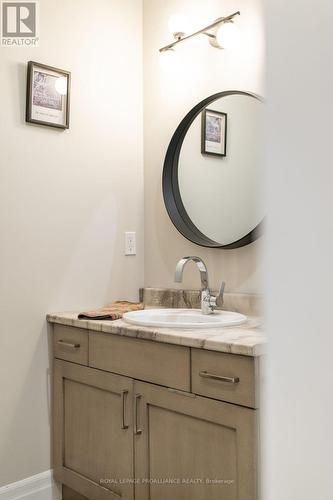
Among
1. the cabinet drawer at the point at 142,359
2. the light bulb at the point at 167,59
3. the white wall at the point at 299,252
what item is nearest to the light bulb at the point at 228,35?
the light bulb at the point at 167,59

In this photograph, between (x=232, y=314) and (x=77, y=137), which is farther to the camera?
(x=77, y=137)

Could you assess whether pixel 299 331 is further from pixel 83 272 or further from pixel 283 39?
pixel 83 272

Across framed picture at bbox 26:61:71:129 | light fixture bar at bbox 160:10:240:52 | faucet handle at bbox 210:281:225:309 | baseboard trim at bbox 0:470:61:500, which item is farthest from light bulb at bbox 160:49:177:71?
baseboard trim at bbox 0:470:61:500

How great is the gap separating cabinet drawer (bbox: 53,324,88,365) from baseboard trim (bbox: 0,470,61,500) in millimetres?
503

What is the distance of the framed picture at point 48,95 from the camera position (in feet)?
6.47

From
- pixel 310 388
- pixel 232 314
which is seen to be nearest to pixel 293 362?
pixel 310 388

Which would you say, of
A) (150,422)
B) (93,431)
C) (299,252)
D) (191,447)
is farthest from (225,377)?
(299,252)

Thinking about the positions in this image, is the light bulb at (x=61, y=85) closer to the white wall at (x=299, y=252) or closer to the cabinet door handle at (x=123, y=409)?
the cabinet door handle at (x=123, y=409)

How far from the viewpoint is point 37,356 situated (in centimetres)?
200

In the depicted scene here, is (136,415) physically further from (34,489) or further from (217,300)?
(34,489)

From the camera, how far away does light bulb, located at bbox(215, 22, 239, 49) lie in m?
1.98

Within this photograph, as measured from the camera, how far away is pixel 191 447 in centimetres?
150

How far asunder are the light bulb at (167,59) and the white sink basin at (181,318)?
116cm

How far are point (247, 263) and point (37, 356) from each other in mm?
958
